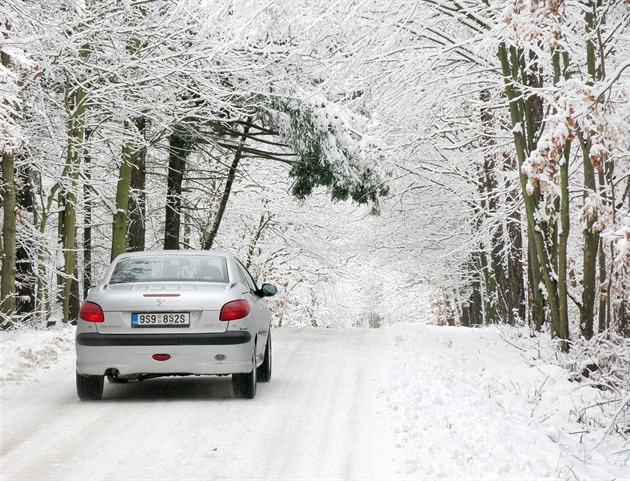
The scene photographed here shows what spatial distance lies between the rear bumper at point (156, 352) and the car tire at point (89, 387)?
0.32 meters

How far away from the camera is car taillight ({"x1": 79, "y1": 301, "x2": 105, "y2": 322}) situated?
8.30m

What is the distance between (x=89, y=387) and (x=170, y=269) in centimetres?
154

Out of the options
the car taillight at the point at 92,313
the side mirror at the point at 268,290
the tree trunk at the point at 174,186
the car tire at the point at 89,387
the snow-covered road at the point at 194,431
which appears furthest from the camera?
the tree trunk at the point at 174,186

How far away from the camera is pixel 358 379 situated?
1042 cm

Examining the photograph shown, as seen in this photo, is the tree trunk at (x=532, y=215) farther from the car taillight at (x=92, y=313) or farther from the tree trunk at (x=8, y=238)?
the tree trunk at (x=8, y=238)

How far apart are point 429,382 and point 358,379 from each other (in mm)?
1320

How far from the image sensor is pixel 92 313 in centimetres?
834

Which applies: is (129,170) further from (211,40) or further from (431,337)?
(431,337)

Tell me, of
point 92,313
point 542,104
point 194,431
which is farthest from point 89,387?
point 542,104

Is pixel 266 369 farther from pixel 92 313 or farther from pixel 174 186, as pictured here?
pixel 174 186

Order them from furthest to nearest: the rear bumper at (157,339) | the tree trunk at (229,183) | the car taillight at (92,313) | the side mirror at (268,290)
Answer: the tree trunk at (229,183) → the side mirror at (268,290) → the car taillight at (92,313) → the rear bumper at (157,339)

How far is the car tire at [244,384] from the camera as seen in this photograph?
8.66m

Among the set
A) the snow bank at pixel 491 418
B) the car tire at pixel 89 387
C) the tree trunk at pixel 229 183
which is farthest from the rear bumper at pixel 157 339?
the tree trunk at pixel 229 183

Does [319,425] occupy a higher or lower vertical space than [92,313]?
lower
